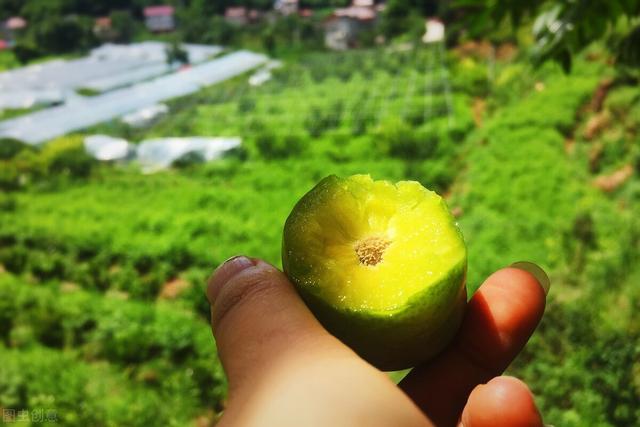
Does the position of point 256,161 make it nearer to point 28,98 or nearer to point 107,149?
point 107,149

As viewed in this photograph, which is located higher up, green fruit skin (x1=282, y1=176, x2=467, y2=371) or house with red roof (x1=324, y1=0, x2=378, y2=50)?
green fruit skin (x1=282, y1=176, x2=467, y2=371)

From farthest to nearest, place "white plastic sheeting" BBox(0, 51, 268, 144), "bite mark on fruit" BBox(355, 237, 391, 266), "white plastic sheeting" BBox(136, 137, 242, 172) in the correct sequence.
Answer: "white plastic sheeting" BBox(0, 51, 268, 144), "white plastic sheeting" BBox(136, 137, 242, 172), "bite mark on fruit" BBox(355, 237, 391, 266)

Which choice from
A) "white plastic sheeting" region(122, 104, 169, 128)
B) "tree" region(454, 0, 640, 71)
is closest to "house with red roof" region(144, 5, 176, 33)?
"white plastic sheeting" region(122, 104, 169, 128)

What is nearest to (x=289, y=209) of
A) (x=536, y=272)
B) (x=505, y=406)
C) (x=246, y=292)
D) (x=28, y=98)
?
(x=28, y=98)

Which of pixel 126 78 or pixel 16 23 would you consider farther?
pixel 16 23

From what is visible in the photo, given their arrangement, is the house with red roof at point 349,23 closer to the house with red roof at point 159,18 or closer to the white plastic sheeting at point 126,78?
the house with red roof at point 159,18

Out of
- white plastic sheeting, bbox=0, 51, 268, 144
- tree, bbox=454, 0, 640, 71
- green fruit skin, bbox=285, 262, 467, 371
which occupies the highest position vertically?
tree, bbox=454, 0, 640, 71

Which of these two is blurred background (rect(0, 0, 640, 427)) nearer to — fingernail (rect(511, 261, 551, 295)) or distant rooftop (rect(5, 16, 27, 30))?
distant rooftop (rect(5, 16, 27, 30))

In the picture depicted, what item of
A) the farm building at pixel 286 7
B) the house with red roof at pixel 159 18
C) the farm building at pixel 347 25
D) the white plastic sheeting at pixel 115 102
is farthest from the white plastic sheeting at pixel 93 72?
the farm building at pixel 347 25
